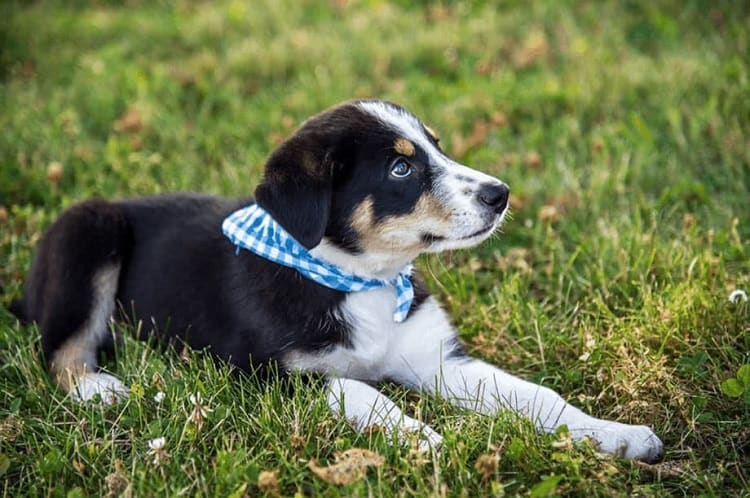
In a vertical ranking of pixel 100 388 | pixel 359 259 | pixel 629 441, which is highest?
pixel 359 259

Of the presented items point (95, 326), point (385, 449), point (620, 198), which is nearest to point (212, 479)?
point (385, 449)

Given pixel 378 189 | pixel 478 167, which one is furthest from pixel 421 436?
pixel 478 167

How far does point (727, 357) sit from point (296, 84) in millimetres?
4588

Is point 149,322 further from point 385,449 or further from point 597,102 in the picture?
point 597,102

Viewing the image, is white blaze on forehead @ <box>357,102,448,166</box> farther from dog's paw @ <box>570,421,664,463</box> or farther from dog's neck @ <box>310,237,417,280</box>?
dog's paw @ <box>570,421,664,463</box>

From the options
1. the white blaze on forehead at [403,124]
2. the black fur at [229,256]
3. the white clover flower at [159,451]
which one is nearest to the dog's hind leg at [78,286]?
the black fur at [229,256]

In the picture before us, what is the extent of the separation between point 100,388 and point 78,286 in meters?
0.59

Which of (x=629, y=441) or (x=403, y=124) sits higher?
(x=403, y=124)

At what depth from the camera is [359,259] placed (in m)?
3.64

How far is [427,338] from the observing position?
3758 mm

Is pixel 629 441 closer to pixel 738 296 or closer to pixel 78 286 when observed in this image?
pixel 738 296

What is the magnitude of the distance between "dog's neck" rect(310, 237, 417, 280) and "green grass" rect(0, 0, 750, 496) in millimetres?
545

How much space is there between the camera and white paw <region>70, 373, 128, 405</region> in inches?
140

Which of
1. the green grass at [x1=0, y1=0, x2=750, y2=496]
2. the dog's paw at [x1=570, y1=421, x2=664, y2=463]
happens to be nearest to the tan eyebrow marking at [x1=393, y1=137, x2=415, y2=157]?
the green grass at [x1=0, y1=0, x2=750, y2=496]
